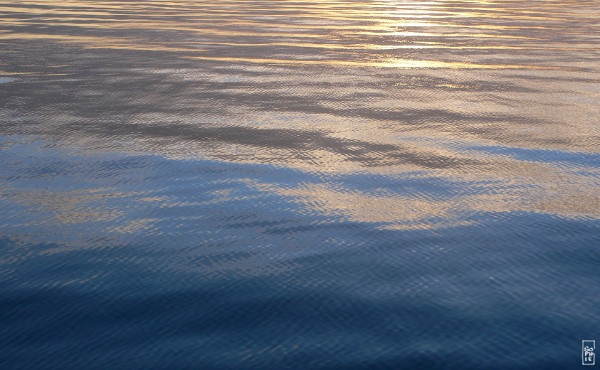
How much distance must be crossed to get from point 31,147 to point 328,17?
1952 cm

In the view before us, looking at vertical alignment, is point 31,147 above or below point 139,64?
below

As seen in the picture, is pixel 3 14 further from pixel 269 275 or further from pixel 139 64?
pixel 269 275

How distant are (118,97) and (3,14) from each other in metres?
17.4

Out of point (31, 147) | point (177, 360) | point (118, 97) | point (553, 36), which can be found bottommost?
point (177, 360)

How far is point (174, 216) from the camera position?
709 centimetres

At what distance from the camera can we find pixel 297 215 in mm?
7188

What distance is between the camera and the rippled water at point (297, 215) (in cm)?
497

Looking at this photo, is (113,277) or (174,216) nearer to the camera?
(113,277)

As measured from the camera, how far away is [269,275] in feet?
19.3

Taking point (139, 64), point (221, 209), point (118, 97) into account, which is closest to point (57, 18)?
point (139, 64)

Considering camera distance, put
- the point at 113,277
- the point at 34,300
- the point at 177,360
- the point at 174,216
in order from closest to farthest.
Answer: the point at 177,360 → the point at 34,300 → the point at 113,277 → the point at 174,216

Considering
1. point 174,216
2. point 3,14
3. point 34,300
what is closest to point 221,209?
point 174,216

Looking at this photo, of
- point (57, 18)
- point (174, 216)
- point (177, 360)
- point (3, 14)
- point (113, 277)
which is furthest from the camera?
point (3, 14)

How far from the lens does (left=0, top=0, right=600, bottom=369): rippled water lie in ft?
16.3
